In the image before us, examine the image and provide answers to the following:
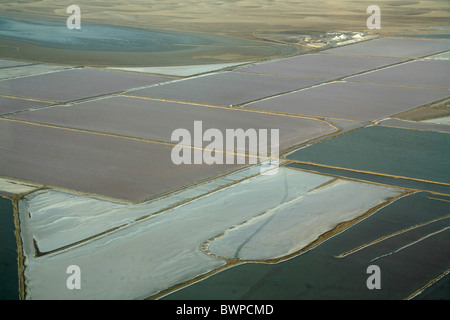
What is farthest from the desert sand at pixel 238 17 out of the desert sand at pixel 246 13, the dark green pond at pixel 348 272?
the dark green pond at pixel 348 272

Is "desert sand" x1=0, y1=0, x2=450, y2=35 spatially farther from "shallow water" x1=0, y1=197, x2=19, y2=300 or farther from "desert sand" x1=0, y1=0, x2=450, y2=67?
"shallow water" x1=0, y1=197, x2=19, y2=300

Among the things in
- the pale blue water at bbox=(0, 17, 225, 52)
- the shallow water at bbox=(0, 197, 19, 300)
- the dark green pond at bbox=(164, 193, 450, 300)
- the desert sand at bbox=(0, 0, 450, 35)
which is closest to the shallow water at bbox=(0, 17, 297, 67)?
the pale blue water at bbox=(0, 17, 225, 52)

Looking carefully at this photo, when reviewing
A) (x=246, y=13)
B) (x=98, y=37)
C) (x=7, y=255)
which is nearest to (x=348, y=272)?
(x=7, y=255)

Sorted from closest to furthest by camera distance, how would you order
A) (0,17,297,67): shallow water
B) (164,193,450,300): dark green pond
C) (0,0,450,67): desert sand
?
1. (164,193,450,300): dark green pond
2. (0,17,297,67): shallow water
3. (0,0,450,67): desert sand

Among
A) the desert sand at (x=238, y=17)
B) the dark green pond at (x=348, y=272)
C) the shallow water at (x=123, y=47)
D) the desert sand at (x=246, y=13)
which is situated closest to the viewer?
the dark green pond at (x=348, y=272)

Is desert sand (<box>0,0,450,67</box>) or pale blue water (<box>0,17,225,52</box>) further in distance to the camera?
pale blue water (<box>0,17,225,52</box>)

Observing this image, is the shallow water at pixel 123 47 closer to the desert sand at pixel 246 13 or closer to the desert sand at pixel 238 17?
the desert sand at pixel 238 17

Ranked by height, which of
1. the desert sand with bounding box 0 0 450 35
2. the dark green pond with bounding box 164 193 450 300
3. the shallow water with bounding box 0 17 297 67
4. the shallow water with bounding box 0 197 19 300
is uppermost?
the desert sand with bounding box 0 0 450 35

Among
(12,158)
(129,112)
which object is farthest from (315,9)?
(12,158)
